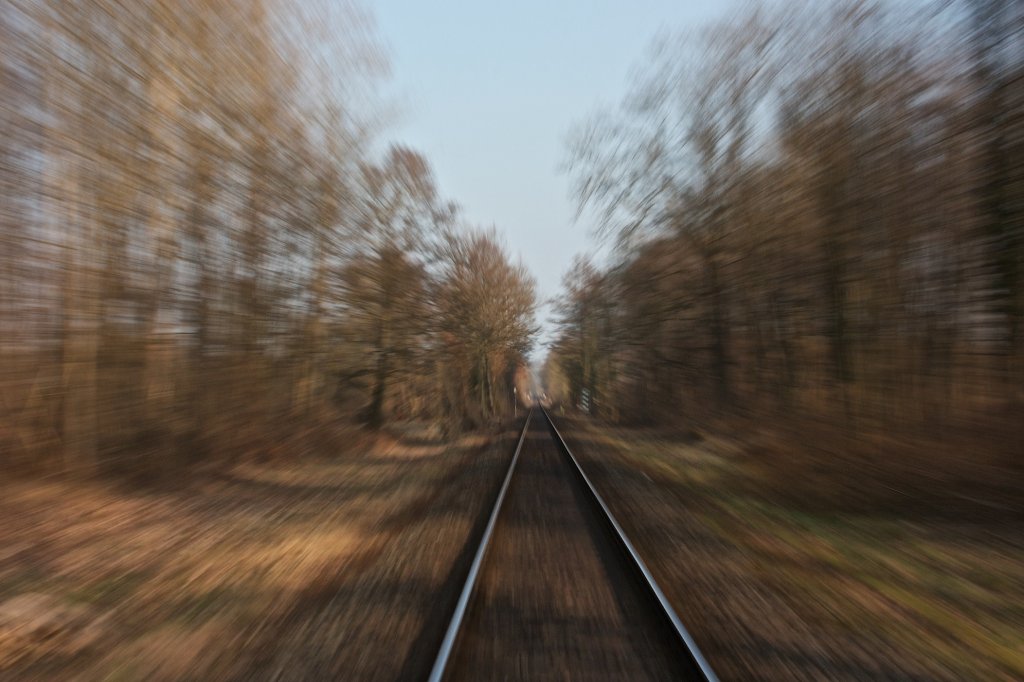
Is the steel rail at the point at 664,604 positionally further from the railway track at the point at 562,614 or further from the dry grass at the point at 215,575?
the dry grass at the point at 215,575

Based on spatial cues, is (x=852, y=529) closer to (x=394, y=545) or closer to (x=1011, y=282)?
(x=1011, y=282)

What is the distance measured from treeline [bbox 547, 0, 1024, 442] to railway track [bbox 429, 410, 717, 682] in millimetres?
7657

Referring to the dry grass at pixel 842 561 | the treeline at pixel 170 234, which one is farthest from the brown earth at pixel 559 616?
the treeline at pixel 170 234

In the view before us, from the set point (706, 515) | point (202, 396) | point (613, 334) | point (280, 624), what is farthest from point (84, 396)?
point (613, 334)

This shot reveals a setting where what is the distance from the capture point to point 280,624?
4.29 m

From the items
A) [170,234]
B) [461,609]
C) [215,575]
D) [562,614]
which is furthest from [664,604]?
[170,234]

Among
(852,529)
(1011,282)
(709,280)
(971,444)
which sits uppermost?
(709,280)

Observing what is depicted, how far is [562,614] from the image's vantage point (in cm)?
436

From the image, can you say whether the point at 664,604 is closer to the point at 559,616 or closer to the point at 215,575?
the point at 559,616

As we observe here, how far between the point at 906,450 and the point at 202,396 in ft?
43.1

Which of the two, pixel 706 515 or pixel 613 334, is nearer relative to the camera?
pixel 706 515

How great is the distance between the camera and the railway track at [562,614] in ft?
11.6

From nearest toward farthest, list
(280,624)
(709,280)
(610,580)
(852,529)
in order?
1. (280,624)
2. (610,580)
3. (852,529)
4. (709,280)

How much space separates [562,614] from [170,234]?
27.4 feet
